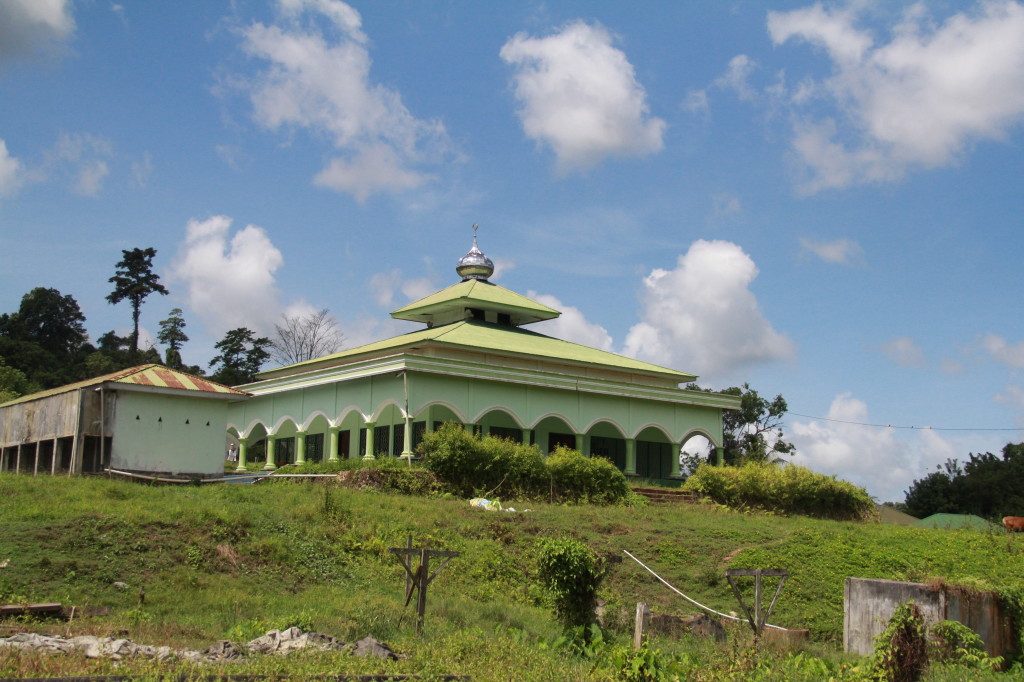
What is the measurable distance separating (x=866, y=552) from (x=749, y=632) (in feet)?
16.5

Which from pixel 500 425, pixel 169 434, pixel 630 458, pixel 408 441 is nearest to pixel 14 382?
pixel 169 434

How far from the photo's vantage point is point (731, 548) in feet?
65.8

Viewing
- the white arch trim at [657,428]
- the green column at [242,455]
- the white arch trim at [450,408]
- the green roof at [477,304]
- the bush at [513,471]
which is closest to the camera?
the bush at [513,471]

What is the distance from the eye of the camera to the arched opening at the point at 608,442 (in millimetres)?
33250

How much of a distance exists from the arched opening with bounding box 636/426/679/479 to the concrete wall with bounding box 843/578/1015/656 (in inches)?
770

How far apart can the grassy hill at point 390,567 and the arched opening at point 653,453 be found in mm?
10204

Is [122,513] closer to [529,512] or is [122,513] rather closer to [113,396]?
[113,396]

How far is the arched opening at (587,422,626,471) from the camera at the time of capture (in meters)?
33.2

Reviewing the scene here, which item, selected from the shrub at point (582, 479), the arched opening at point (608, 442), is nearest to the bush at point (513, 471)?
the shrub at point (582, 479)

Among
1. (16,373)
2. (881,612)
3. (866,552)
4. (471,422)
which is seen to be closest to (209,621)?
(881,612)

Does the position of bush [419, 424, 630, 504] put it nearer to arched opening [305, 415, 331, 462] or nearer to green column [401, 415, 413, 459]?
green column [401, 415, 413, 459]

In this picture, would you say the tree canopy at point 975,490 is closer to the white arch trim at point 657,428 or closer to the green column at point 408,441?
the white arch trim at point 657,428

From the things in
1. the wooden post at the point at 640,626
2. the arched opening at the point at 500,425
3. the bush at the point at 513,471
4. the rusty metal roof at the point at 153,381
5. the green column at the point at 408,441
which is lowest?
the wooden post at the point at 640,626

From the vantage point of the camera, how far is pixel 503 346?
106 ft
